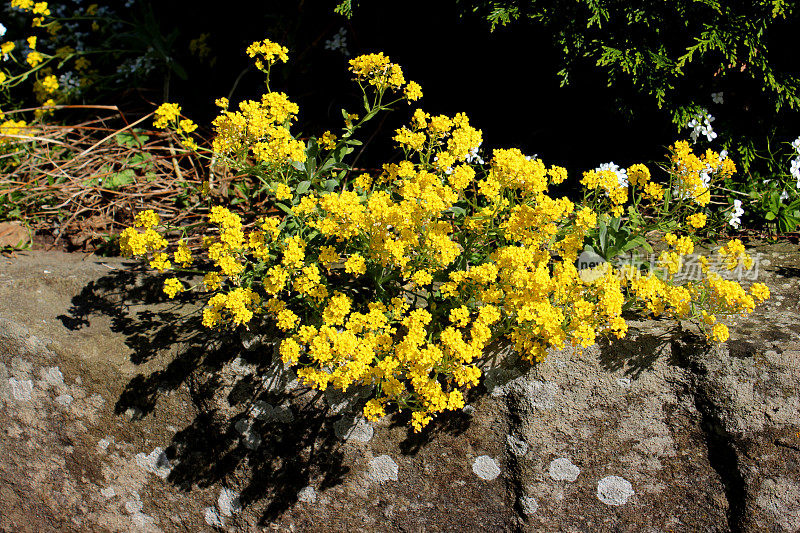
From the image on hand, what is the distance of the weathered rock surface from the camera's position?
2338 millimetres

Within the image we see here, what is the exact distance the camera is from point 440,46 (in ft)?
11.8

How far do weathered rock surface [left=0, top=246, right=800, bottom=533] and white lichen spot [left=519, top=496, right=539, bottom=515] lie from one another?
0.03m

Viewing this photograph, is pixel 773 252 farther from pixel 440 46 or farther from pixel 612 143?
pixel 440 46

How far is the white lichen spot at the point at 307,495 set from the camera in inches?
99.3

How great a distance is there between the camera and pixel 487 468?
2447mm

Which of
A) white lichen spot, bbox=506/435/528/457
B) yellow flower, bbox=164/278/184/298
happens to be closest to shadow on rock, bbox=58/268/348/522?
yellow flower, bbox=164/278/184/298

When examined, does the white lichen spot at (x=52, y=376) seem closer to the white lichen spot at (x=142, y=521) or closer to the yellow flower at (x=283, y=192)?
the white lichen spot at (x=142, y=521)

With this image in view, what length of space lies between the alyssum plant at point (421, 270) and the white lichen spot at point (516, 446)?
0.98 feet

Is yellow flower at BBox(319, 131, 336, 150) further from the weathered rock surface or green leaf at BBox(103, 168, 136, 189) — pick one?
green leaf at BBox(103, 168, 136, 189)

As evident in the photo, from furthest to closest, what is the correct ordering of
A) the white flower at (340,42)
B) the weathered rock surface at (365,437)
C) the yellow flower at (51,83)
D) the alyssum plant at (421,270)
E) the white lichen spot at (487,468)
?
the yellow flower at (51,83)
the white flower at (340,42)
the white lichen spot at (487,468)
the weathered rock surface at (365,437)
the alyssum plant at (421,270)

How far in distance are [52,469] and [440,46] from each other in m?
3.12

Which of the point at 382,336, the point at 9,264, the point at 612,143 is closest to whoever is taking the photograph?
the point at 382,336

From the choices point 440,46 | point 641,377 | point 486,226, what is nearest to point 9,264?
point 486,226

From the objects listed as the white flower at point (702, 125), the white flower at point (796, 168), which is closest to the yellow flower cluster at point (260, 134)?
the white flower at point (702, 125)
